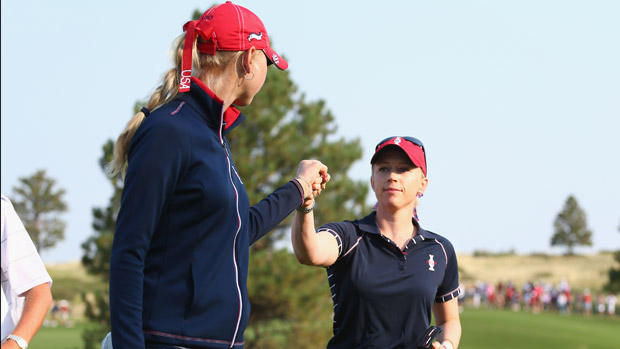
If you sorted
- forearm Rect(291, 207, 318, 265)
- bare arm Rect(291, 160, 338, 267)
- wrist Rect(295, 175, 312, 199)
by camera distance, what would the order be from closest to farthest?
wrist Rect(295, 175, 312, 199)
bare arm Rect(291, 160, 338, 267)
forearm Rect(291, 207, 318, 265)

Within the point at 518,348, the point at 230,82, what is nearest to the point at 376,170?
the point at 230,82

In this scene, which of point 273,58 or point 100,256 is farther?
point 100,256

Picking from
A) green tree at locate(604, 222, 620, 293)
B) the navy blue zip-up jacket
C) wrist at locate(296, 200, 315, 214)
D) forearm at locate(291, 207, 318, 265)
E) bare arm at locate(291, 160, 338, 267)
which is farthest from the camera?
green tree at locate(604, 222, 620, 293)

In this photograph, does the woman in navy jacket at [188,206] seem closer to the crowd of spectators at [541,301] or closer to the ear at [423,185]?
the ear at [423,185]

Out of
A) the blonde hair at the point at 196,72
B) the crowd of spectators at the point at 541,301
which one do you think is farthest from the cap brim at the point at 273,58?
the crowd of spectators at the point at 541,301

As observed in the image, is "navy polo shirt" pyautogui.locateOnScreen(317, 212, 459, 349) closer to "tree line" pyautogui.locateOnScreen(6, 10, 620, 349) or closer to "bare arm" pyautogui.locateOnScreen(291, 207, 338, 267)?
"bare arm" pyautogui.locateOnScreen(291, 207, 338, 267)

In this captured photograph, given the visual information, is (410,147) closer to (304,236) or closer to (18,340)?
(304,236)

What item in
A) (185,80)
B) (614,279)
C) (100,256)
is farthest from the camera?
(614,279)

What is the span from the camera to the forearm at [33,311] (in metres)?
3.41

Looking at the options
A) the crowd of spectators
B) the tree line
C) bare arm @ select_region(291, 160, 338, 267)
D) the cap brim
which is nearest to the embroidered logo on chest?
bare arm @ select_region(291, 160, 338, 267)

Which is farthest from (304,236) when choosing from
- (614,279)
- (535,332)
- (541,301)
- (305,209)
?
(541,301)

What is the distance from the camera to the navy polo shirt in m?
4.32

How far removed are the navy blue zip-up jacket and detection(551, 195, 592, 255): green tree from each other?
9552cm

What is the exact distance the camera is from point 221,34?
2957 mm
